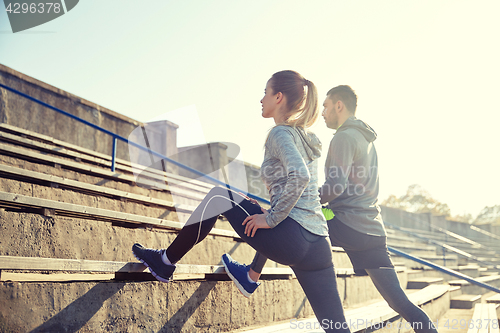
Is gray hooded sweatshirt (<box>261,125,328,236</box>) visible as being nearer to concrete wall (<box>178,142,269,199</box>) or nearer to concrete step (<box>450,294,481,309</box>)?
concrete step (<box>450,294,481,309</box>)

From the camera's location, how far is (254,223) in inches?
72.3

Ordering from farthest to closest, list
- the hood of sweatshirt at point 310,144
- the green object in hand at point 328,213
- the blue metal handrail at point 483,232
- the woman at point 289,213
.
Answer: the blue metal handrail at point 483,232 → the green object in hand at point 328,213 → the hood of sweatshirt at point 310,144 → the woman at point 289,213

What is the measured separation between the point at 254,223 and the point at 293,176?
0.99 feet

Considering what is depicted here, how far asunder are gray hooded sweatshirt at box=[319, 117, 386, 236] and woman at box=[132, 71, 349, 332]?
1.64 ft

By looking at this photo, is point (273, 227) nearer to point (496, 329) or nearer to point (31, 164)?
point (31, 164)

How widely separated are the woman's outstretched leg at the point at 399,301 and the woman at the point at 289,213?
68 centimetres

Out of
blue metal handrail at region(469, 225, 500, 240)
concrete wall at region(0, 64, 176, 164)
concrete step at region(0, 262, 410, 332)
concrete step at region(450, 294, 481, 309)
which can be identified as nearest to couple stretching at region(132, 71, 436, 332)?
concrete step at region(0, 262, 410, 332)

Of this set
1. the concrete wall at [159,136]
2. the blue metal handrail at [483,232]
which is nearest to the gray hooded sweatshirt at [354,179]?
the concrete wall at [159,136]

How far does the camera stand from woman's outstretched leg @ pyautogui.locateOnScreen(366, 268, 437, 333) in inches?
85.6

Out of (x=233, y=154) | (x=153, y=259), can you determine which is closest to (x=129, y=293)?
(x=153, y=259)

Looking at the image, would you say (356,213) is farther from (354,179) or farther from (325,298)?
(325,298)

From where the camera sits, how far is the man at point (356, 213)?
2324 millimetres

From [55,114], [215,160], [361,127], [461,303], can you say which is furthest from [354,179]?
[215,160]

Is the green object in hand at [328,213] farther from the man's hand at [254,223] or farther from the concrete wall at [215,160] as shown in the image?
the concrete wall at [215,160]
